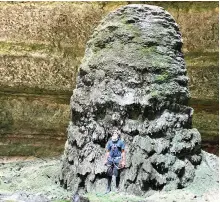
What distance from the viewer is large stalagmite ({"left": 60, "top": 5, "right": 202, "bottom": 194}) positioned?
514 cm

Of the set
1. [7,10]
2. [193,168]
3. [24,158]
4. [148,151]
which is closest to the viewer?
[148,151]

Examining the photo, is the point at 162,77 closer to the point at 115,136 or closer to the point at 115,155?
the point at 115,136

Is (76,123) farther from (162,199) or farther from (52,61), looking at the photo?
(52,61)

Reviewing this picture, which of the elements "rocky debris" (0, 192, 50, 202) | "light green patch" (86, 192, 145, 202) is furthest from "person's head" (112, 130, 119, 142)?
"rocky debris" (0, 192, 50, 202)

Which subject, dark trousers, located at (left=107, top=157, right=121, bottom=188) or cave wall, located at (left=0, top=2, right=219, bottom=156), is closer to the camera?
dark trousers, located at (left=107, top=157, right=121, bottom=188)

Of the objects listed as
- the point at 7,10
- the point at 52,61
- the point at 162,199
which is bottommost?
the point at 162,199

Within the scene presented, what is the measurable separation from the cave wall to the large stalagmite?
153 inches

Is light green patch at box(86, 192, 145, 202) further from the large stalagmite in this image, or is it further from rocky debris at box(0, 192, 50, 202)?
rocky debris at box(0, 192, 50, 202)

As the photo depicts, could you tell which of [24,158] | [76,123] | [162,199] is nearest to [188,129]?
[162,199]

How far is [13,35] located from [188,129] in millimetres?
5721

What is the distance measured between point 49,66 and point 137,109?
15.6ft

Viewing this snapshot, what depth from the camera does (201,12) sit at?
9539 millimetres

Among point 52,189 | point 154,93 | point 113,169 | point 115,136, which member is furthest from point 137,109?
point 52,189

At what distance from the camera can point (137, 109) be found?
17.3ft
